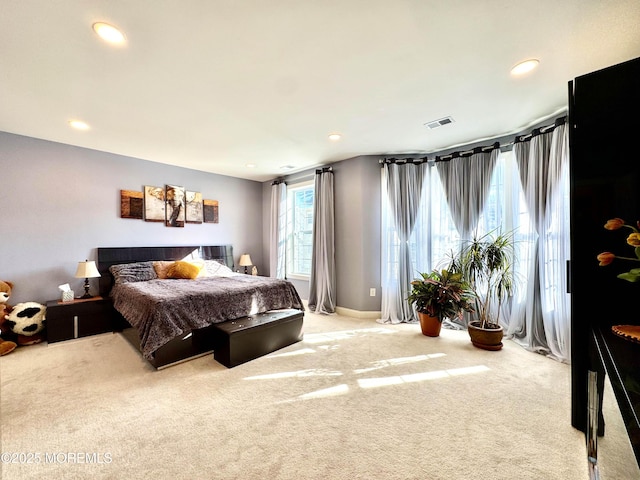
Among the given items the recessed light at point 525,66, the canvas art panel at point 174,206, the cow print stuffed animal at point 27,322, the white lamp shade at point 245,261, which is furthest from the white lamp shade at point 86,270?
the recessed light at point 525,66

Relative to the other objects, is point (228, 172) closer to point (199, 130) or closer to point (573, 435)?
point (199, 130)

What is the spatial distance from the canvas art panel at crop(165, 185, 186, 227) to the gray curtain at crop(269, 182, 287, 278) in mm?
1626

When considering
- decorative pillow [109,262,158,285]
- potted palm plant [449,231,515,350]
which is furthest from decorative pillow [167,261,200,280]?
potted palm plant [449,231,515,350]

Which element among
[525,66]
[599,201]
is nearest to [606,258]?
[599,201]

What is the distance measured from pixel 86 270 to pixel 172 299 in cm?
170

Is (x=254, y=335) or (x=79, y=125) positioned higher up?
(x=79, y=125)

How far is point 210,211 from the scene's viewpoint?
4.96 m

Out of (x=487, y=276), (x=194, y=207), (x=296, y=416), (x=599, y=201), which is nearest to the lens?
(x=599, y=201)

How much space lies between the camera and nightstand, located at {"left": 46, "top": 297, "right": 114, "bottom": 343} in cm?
313

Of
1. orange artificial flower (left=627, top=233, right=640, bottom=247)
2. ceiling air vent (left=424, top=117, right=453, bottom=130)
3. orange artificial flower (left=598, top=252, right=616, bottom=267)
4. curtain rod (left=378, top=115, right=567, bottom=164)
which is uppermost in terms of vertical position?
ceiling air vent (left=424, top=117, right=453, bottom=130)

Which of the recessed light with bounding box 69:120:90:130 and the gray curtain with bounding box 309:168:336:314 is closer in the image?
the recessed light with bounding box 69:120:90:130

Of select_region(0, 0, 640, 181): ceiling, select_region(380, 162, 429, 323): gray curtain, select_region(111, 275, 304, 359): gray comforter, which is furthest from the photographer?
select_region(380, 162, 429, 323): gray curtain

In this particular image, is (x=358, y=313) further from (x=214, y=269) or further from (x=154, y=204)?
(x=154, y=204)

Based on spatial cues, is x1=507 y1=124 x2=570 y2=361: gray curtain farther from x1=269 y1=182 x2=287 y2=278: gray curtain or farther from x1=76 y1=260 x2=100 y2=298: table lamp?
x1=76 y1=260 x2=100 y2=298: table lamp
